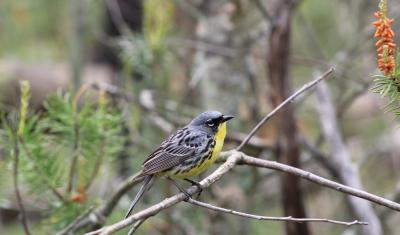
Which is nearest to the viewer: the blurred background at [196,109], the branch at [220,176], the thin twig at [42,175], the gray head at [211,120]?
the branch at [220,176]

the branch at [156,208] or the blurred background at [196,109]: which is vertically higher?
the blurred background at [196,109]

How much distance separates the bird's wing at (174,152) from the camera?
2965 millimetres

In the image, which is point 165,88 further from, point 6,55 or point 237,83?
point 6,55

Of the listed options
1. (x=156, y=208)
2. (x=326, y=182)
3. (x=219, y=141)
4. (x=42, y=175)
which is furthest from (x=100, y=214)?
(x=326, y=182)

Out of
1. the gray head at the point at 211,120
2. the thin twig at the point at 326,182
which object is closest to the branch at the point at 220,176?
the thin twig at the point at 326,182

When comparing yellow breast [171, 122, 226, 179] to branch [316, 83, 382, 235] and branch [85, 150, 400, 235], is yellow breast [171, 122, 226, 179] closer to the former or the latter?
branch [85, 150, 400, 235]

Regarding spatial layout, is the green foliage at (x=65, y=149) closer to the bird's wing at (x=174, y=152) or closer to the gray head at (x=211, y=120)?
the bird's wing at (x=174, y=152)

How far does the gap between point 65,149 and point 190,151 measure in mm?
578

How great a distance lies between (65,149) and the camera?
9.91 feet

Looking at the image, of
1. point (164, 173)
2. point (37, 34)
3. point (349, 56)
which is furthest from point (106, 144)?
point (37, 34)

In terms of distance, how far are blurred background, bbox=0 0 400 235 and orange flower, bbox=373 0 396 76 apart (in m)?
0.40

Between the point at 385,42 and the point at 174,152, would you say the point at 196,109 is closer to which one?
the point at 174,152

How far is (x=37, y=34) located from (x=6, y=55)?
959 millimetres

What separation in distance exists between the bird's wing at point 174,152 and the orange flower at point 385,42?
4.42 feet
